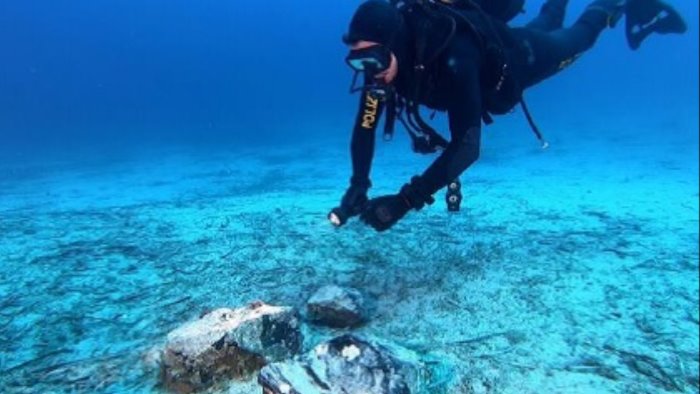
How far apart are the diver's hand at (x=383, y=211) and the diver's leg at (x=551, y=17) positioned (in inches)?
171

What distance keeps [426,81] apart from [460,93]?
294 mm

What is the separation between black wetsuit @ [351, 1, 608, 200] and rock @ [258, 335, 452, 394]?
130 centimetres

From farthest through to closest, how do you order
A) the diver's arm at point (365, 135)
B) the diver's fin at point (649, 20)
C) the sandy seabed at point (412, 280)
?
the diver's fin at point (649, 20) → the diver's arm at point (365, 135) → the sandy seabed at point (412, 280)

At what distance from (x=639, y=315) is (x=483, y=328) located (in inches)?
48.7

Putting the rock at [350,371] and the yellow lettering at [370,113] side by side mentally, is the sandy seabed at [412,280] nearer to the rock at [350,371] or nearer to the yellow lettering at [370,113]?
the rock at [350,371]

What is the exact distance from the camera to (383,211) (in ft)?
10.7

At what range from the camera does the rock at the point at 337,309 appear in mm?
3484

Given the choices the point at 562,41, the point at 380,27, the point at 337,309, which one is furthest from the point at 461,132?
the point at 562,41

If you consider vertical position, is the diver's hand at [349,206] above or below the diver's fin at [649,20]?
below

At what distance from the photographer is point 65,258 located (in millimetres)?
4855

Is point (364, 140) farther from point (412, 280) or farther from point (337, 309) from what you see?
point (337, 309)

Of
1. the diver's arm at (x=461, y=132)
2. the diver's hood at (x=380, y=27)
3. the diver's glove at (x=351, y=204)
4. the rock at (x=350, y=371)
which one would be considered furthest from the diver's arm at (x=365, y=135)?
the rock at (x=350, y=371)

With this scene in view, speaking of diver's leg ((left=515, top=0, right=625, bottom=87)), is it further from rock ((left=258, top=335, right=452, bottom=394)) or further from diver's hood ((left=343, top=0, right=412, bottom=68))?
rock ((left=258, top=335, right=452, bottom=394))

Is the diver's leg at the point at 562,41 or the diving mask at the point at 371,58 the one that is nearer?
the diving mask at the point at 371,58
